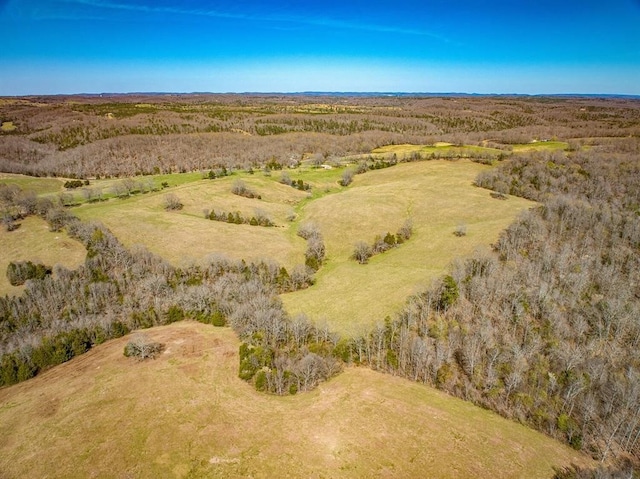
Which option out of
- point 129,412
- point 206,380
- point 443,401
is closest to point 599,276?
point 443,401

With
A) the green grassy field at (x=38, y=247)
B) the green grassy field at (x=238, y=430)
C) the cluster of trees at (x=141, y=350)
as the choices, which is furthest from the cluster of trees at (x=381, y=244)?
the green grassy field at (x=38, y=247)

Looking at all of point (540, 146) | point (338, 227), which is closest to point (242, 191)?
point (338, 227)

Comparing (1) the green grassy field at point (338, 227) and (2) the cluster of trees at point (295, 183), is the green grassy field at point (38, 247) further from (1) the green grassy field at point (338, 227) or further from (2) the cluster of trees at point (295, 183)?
(2) the cluster of trees at point (295, 183)

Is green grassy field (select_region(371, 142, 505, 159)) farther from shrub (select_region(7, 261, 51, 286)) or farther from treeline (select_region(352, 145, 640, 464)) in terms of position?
shrub (select_region(7, 261, 51, 286))

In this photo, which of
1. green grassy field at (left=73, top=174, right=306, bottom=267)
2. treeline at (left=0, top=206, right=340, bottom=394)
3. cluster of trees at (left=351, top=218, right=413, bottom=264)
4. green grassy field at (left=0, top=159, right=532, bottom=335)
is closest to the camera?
treeline at (left=0, top=206, right=340, bottom=394)

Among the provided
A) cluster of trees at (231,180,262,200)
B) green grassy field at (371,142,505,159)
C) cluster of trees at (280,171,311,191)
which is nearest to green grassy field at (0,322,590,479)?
cluster of trees at (231,180,262,200)

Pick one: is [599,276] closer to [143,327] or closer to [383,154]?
[143,327]

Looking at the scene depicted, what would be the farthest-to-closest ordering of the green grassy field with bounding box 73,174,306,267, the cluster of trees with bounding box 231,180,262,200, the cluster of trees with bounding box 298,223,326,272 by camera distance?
the cluster of trees with bounding box 231,180,262,200, the cluster of trees with bounding box 298,223,326,272, the green grassy field with bounding box 73,174,306,267
